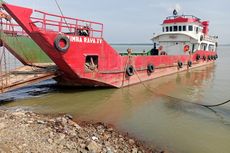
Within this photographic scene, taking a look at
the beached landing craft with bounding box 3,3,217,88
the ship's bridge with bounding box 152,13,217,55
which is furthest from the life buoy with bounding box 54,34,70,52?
the ship's bridge with bounding box 152,13,217,55

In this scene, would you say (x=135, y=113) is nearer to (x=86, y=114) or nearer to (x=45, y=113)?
(x=86, y=114)

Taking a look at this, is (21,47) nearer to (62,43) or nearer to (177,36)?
(62,43)

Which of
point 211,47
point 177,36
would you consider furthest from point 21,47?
point 211,47

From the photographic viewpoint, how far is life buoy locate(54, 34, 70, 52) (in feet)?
29.7

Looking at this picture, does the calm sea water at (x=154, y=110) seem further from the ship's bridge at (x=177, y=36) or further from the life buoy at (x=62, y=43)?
the ship's bridge at (x=177, y=36)

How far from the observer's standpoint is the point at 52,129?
5547mm

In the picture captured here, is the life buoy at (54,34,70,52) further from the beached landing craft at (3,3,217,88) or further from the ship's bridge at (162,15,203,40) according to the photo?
the ship's bridge at (162,15,203,40)

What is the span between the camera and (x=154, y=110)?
A: 8836 mm

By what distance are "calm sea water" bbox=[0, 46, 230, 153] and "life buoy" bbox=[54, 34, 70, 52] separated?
6.82 ft

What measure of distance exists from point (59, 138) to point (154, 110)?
4.58 metres

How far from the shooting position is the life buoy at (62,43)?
356 inches

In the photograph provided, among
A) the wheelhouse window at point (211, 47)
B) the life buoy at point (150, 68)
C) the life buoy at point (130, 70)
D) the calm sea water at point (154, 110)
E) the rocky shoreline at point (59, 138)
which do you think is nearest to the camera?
the rocky shoreline at point (59, 138)

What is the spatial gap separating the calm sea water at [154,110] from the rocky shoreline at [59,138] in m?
0.79

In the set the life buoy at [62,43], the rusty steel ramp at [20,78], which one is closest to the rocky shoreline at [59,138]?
the rusty steel ramp at [20,78]
